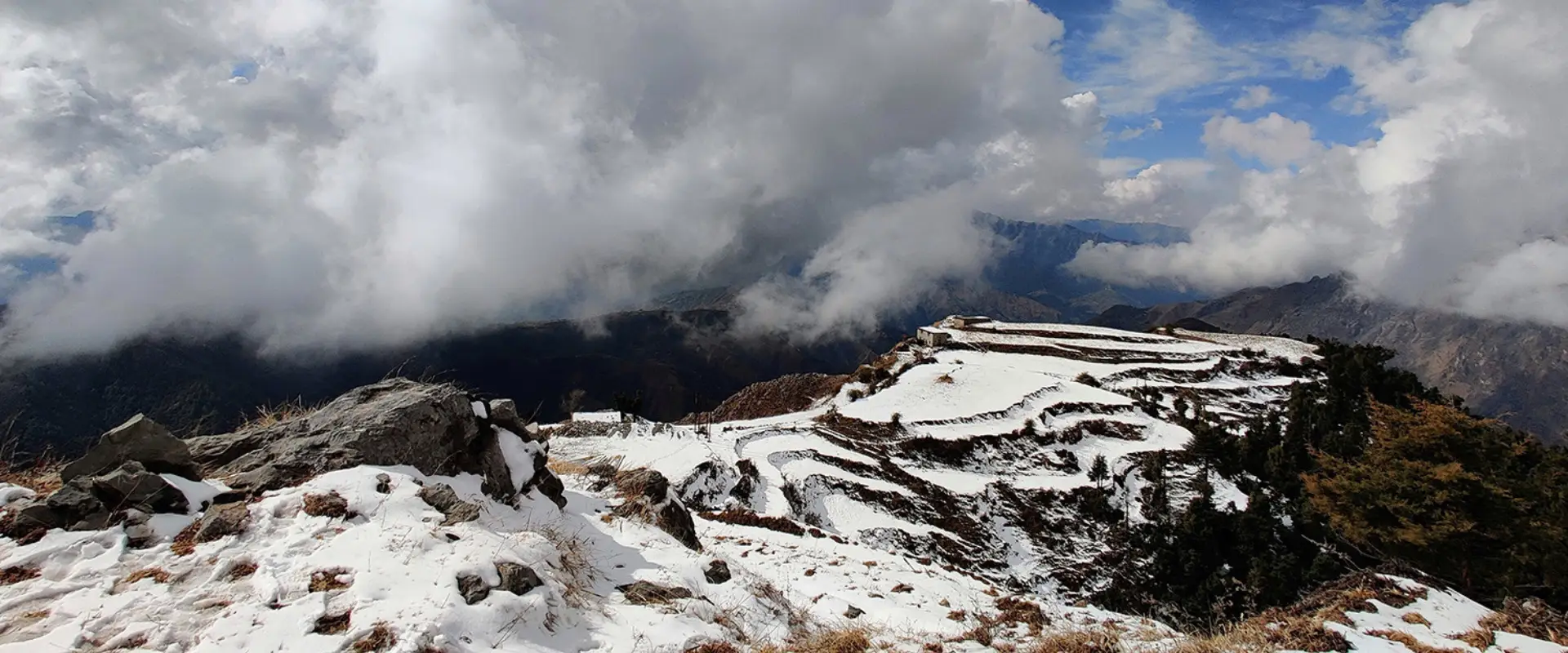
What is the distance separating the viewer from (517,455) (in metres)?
12.0

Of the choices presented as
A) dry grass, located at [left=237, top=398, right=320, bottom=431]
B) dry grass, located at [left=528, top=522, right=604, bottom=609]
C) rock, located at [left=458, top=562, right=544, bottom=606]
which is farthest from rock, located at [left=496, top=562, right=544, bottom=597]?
dry grass, located at [left=237, top=398, right=320, bottom=431]

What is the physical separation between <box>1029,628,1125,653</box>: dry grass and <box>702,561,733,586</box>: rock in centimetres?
428

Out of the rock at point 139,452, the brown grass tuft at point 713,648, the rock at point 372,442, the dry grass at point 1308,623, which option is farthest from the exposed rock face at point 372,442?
the dry grass at point 1308,623

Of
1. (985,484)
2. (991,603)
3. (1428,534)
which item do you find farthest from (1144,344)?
(991,603)

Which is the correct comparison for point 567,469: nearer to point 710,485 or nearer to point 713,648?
point 710,485

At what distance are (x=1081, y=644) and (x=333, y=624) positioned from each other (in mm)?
7724

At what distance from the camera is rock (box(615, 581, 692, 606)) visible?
314 inches

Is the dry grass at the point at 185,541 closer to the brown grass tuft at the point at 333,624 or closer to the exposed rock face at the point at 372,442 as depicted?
the exposed rock face at the point at 372,442

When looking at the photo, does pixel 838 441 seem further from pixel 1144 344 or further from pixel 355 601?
pixel 1144 344

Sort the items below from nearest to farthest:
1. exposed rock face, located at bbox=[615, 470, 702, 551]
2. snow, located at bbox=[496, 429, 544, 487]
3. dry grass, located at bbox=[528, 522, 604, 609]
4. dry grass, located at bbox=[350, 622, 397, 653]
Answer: dry grass, located at bbox=[350, 622, 397, 653], dry grass, located at bbox=[528, 522, 604, 609], snow, located at bbox=[496, 429, 544, 487], exposed rock face, located at bbox=[615, 470, 702, 551]

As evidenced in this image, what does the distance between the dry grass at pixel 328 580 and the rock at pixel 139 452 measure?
3341 mm

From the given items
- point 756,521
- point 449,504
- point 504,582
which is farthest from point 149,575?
point 756,521

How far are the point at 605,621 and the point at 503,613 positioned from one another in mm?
1232

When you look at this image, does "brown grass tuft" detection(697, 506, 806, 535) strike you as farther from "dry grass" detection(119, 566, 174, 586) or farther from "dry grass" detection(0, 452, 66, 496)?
"dry grass" detection(119, 566, 174, 586)
